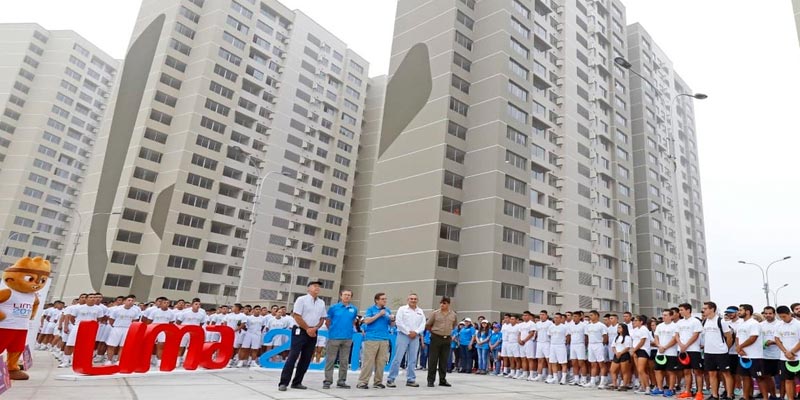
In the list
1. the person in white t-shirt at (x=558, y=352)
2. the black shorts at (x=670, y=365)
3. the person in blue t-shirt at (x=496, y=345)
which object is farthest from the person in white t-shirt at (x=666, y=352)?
the person in blue t-shirt at (x=496, y=345)

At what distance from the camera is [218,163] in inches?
2237

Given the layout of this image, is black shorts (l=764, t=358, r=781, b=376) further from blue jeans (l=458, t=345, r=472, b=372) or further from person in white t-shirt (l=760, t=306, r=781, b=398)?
blue jeans (l=458, t=345, r=472, b=372)

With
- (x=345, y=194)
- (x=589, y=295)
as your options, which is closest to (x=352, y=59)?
(x=345, y=194)

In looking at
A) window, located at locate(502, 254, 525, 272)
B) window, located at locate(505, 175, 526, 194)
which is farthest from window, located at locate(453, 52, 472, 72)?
window, located at locate(502, 254, 525, 272)

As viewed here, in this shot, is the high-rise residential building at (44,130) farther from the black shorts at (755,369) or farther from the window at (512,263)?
the black shorts at (755,369)

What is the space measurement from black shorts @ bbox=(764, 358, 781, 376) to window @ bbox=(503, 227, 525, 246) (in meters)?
30.2

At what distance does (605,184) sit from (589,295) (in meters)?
14.1

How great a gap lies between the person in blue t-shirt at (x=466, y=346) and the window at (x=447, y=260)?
22.0m

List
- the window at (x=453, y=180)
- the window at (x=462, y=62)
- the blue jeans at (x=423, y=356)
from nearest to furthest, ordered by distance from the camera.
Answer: the blue jeans at (x=423, y=356) → the window at (x=453, y=180) → the window at (x=462, y=62)

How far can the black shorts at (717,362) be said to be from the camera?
10719mm

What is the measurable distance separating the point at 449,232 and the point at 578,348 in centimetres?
2746

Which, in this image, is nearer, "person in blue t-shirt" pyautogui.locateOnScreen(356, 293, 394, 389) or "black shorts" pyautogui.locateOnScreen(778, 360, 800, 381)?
"black shorts" pyautogui.locateOnScreen(778, 360, 800, 381)

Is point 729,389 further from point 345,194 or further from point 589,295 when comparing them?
point 345,194

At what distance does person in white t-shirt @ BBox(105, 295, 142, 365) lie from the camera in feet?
49.2
